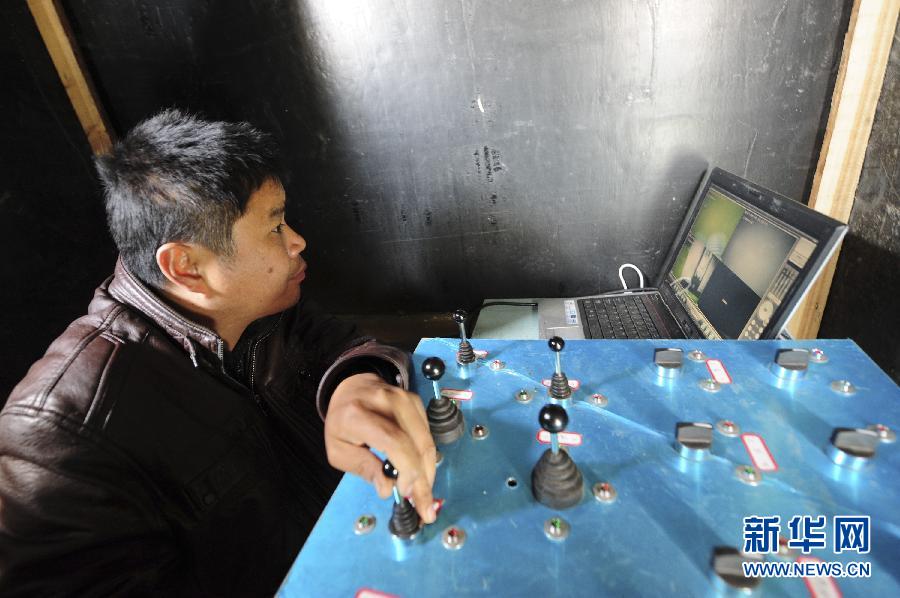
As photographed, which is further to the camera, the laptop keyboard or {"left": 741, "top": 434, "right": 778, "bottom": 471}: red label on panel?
the laptop keyboard

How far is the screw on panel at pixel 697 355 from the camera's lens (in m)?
0.69

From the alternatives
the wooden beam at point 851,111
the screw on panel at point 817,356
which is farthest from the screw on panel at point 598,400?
the wooden beam at point 851,111

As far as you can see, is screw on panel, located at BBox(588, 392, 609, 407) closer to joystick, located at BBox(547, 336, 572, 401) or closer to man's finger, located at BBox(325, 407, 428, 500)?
joystick, located at BBox(547, 336, 572, 401)

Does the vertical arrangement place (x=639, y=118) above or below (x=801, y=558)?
above

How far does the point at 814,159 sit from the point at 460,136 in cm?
105

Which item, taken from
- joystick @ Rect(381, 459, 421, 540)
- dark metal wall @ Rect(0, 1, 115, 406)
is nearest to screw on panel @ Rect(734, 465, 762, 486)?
joystick @ Rect(381, 459, 421, 540)

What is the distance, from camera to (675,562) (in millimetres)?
435

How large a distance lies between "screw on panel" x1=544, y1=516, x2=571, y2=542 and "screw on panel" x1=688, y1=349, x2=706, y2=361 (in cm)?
36

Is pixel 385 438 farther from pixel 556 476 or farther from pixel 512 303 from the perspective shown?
pixel 512 303

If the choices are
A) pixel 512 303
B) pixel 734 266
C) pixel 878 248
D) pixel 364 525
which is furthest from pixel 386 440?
pixel 878 248

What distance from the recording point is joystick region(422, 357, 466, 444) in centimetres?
61

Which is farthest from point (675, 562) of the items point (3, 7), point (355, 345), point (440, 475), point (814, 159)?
point (3, 7)

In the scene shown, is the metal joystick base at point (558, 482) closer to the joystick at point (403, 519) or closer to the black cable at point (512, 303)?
the joystick at point (403, 519)

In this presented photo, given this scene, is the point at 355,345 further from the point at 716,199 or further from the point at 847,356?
the point at 716,199
